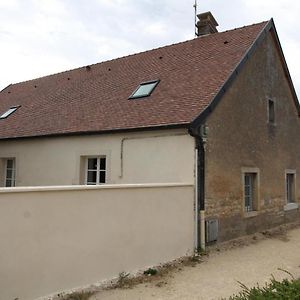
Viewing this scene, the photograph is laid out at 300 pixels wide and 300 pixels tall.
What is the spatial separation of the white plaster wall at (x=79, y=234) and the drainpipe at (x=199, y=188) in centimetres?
88

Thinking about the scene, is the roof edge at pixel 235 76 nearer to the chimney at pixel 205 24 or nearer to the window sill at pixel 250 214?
the chimney at pixel 205 24

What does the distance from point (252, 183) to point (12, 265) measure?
8549 millimetres

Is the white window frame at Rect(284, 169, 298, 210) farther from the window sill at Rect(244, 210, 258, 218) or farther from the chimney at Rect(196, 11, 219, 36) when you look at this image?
the chimney at Rect(196, 11, 219, 36)

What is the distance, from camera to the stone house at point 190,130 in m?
9.45

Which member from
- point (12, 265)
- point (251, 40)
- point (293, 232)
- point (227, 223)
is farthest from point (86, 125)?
point (293, 232)

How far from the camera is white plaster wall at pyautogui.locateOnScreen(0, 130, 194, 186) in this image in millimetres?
9234

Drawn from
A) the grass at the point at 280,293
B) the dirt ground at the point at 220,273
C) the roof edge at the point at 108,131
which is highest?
the roof edge at the point at 108,131

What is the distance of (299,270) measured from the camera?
24.9 ft

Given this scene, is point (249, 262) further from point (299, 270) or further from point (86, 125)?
point (86, 125)

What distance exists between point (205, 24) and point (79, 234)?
12.0 meters

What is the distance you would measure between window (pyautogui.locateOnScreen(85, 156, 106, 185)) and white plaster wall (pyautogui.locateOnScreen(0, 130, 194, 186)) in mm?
333

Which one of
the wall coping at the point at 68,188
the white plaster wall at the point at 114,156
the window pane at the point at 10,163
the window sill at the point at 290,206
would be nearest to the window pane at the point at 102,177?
the white plaster wall at the point at 114,156

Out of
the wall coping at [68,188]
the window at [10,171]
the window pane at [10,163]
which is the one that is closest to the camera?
the wall coping at [68,188]

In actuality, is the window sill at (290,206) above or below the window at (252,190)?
below
